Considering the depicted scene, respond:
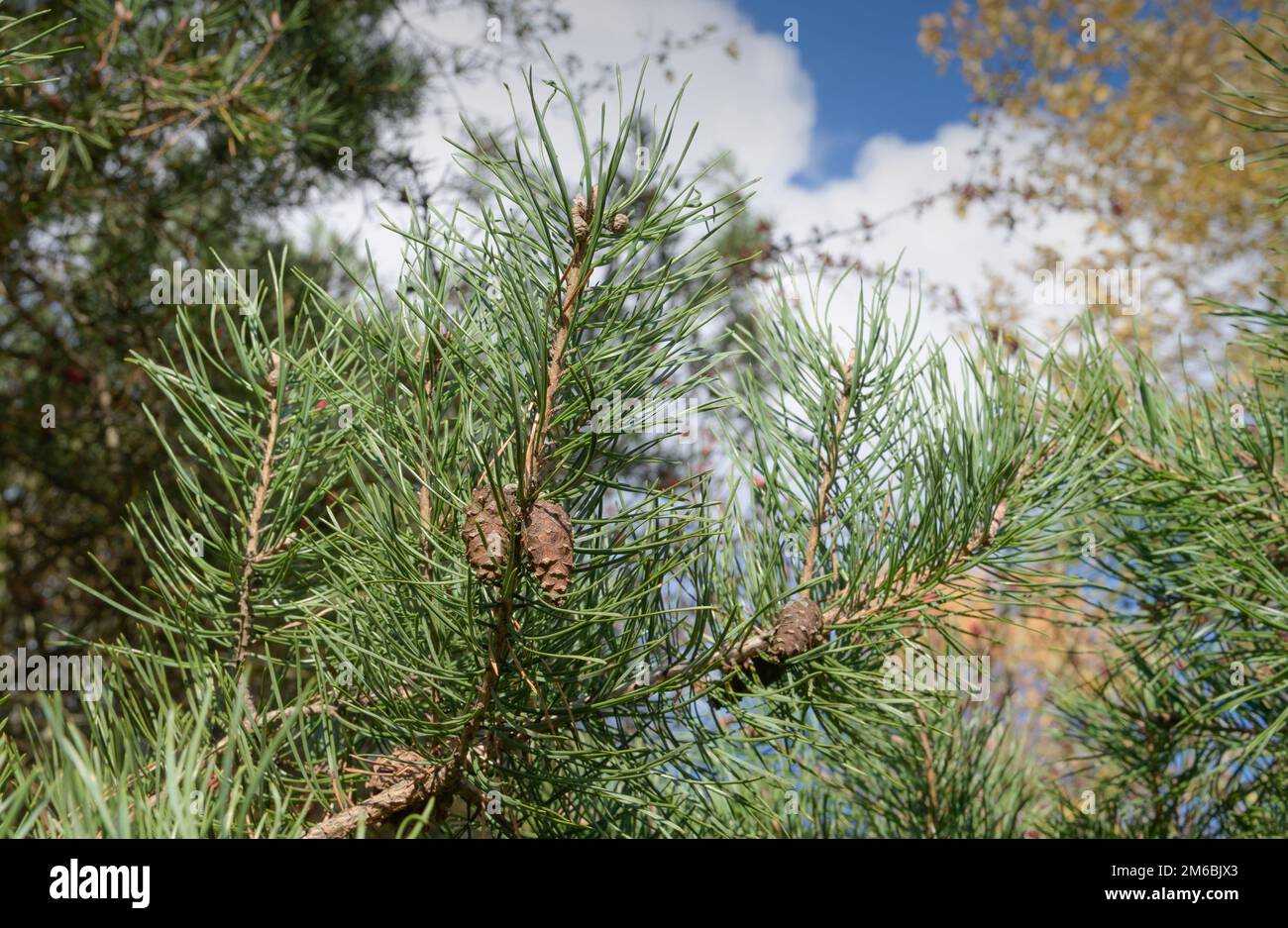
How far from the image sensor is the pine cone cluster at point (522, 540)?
32 cm

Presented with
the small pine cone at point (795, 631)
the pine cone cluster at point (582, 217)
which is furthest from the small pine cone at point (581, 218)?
the small pine cone at point (795, 631)

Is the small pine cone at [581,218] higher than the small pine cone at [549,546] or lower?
higher

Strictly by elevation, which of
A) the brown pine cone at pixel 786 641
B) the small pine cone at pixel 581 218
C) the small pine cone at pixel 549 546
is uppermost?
the small pine cone at pixel 581 218

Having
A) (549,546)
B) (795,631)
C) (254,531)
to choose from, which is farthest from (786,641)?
(254,531)

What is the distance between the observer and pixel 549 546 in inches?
12.6

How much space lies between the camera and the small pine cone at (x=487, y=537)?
1.06 ft

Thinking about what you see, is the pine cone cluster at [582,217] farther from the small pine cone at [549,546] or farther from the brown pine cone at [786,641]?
the brown pine cone at [786,641]

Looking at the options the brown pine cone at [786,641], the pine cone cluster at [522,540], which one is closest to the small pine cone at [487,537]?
the pine cone cluster at [522,540]

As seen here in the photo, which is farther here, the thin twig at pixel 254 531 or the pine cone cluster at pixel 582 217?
the thin twig at pixel 254 531

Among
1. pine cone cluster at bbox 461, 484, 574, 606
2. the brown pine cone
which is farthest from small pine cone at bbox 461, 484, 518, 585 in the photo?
the brown pine cone

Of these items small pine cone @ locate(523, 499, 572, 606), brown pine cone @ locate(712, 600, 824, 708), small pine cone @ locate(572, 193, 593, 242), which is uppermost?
small pine cone @ locate(572, 193, 593, 242)

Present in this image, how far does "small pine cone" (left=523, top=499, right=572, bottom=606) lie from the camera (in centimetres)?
32

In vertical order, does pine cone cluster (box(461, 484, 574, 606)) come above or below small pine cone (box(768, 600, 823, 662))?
above

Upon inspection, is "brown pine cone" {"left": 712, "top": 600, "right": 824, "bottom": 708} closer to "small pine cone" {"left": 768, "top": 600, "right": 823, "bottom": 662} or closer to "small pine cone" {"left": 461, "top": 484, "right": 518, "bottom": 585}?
"small pine cone" {"left": 768, "top": 600, "right": 823, "bottom": 662}
